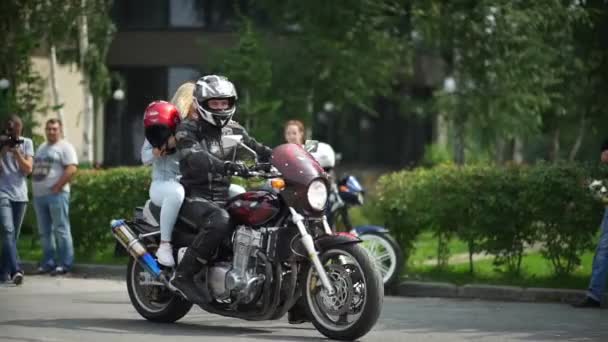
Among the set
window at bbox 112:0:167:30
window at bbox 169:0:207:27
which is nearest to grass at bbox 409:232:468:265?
window at bbox 169:0:207:27

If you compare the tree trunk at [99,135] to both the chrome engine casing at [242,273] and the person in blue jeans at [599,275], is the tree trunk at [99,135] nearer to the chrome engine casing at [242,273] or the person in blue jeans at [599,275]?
the person in blue jeans at [599,275]

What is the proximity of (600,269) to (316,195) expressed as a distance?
4477 mm

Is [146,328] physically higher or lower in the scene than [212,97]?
lower

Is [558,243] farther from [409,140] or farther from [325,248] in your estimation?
[409,140]

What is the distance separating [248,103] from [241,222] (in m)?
19.3

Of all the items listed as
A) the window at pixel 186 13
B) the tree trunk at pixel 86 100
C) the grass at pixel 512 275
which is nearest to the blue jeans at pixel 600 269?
the grass at pixel 512 275

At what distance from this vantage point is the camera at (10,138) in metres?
15.8

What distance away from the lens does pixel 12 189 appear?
1574 cm

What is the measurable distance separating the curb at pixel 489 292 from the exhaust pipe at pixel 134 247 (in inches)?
178

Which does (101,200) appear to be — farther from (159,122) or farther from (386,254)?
(159,122)

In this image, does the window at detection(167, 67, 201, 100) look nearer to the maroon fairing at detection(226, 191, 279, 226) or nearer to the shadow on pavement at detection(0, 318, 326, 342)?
the shadow on pavement at detection(0, 318, 326, 342)

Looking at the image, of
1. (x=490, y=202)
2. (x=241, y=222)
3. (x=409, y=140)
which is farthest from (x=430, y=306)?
(x=409, y=140)

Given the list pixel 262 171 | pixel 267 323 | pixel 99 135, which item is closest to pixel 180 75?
pixel 99 135

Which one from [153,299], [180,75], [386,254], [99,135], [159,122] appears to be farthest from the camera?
[99,135]
